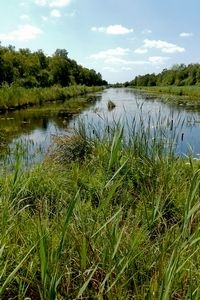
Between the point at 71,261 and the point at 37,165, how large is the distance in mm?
3034

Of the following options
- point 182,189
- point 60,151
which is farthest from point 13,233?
point 60,151

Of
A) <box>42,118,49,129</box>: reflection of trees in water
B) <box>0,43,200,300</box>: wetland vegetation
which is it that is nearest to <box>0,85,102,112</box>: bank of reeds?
<box>42,118,49,129</box>: reflection of trees in water

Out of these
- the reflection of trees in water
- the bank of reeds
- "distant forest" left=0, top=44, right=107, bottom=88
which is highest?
"distant forest" left=0, top=44, right=107, bottom=88

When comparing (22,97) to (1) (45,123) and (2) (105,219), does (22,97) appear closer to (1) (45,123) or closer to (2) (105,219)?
(1) (45,123)

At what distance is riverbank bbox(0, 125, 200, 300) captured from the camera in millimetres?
1892

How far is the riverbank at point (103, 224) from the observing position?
189cm

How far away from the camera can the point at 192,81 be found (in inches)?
2793

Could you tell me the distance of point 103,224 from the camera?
8.42 feet

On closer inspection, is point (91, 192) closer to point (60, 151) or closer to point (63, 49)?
point (60, 151)

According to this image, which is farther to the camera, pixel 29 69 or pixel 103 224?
pixel 29 69

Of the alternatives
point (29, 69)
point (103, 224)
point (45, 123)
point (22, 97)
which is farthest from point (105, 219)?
point (29, 69)

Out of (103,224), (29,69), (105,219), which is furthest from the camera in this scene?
(29,69)

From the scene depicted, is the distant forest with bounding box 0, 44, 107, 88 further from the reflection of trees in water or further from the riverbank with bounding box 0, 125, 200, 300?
the riverbank with bounding box 0, 125, 200, 300

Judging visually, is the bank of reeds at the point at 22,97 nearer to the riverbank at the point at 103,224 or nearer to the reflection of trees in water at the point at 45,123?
the reflection of trees in water at the point at 45,123
